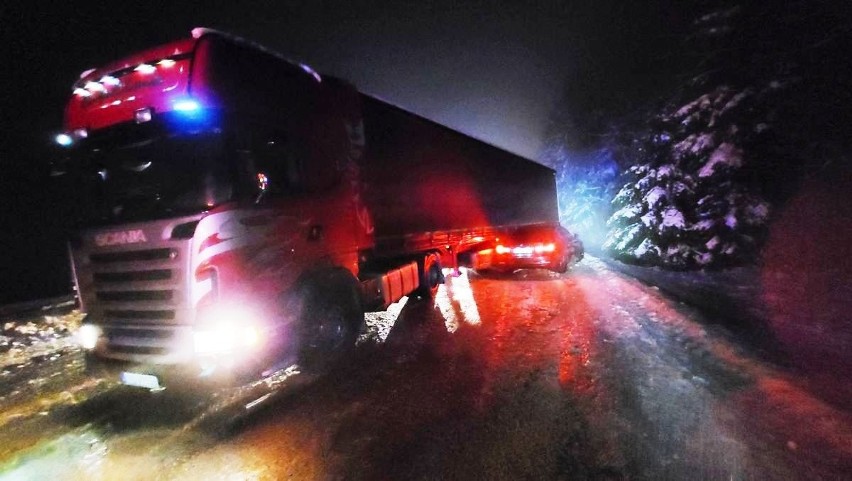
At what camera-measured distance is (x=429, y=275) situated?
871cm

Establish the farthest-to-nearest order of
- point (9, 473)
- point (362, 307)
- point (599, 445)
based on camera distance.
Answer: point (362, 307) < point (9, 473) < point (599, 445)

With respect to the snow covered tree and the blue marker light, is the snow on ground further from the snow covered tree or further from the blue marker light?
the snow covered tree

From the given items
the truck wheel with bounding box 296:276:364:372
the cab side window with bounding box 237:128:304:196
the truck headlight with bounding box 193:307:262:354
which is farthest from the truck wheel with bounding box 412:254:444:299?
the truck headlight with bounding box 193:307:262:354

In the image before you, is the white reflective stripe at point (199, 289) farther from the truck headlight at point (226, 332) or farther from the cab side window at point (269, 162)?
the cab side window at point (269, 162)

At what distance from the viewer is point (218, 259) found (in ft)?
13.3

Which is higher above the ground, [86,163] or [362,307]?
[86,163]

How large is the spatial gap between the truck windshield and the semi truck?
1 cm

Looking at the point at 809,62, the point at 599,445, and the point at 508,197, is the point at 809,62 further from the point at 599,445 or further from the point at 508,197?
the point at 599,445

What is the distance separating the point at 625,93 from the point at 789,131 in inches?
343

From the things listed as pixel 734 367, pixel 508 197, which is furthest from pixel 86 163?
pixel 508 197

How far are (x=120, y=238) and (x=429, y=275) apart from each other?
17.9 ft

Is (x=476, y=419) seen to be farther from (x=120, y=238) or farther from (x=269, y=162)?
(x=120, y=238)

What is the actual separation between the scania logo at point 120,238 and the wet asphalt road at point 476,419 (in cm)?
190

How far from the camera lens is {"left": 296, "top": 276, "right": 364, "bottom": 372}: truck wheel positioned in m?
5.27
